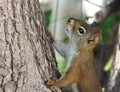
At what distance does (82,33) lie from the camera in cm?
319

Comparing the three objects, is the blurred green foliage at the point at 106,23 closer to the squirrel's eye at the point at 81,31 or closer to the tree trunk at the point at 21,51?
the squirrel's eye at the point at 81,31

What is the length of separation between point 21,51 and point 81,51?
0.66 metres

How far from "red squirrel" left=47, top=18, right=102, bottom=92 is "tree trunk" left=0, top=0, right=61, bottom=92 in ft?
1.01

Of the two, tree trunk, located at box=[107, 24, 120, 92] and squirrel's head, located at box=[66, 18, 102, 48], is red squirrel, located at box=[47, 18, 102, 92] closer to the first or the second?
squirrel's head, located at box=[66, 18, 102, 48]

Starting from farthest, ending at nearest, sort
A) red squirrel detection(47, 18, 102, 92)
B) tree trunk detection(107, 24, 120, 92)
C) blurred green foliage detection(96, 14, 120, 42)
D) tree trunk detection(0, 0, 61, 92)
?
blurred green foliage detection(96, 14, 120, 42) → tree trunk detection(107, 24, 120, 92) → red squirrel detection(47, 18, 102, 92) → tree trunk detection(0, 0, 61, 92)

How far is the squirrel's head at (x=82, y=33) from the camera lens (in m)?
3.13

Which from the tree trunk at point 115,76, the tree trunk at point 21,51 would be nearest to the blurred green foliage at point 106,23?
the tree trunk at point 115,76

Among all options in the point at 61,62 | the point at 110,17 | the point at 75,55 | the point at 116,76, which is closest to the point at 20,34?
the point at 75,55

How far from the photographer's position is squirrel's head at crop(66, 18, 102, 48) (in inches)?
123

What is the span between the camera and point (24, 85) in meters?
2.70

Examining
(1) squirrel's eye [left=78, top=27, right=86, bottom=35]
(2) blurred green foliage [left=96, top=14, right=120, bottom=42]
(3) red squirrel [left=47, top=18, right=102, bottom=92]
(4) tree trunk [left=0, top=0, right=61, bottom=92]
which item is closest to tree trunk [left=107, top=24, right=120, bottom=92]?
(2) blurred green foliage [left=96, top=14, right=120, bottom=42]

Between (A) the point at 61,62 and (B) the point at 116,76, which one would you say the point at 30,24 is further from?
(B) the point at 116,76

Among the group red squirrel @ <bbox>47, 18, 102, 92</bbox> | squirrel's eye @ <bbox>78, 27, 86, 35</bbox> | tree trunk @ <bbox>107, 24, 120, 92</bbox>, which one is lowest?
tree trunk @ <bbox>107, 24, 120, 92</bbox>

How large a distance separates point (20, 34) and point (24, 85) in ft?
1.09
